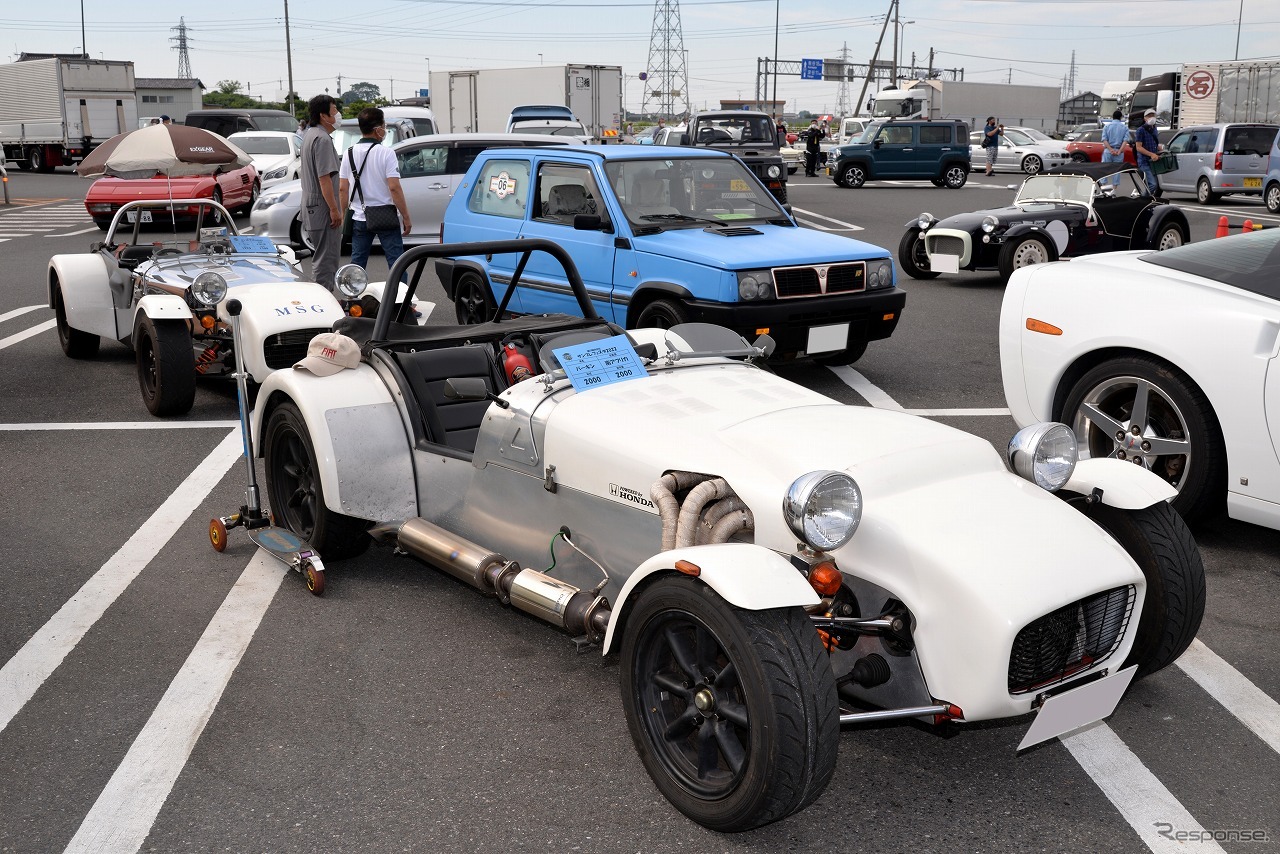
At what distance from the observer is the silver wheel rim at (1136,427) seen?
4988 mm

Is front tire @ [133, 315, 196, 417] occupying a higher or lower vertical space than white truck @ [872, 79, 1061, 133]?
lower

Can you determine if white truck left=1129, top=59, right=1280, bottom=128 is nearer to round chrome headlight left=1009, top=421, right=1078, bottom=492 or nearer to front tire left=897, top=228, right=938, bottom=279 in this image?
front tire left=897, top=228, right=938, bottom=279

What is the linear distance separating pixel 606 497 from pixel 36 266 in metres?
13.8

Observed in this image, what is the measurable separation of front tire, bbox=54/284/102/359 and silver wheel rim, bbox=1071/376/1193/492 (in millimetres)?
7311

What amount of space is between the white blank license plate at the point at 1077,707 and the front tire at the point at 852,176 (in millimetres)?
28151

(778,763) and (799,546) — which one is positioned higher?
(799,546)

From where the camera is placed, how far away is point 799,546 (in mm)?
3088

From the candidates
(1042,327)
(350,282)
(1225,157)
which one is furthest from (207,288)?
(1225,157)

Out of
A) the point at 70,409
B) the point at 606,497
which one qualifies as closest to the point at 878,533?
the point at 606,497

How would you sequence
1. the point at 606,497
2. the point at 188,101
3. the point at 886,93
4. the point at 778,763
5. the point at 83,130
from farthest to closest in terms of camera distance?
1. the point at 188,101
2. the point at 886,93
3. the point at 83,130
4. the point at 606,497
5. the point at 778,763

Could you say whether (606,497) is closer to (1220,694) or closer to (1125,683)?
(1125,683)

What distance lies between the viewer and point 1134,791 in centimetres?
321

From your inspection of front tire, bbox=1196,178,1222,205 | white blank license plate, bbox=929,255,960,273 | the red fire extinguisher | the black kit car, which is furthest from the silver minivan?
the red fire extinguisher

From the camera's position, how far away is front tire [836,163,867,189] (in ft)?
98.0
